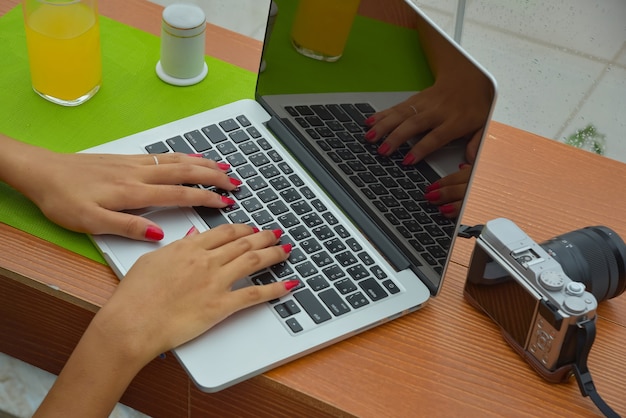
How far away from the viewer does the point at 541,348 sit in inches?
36.5

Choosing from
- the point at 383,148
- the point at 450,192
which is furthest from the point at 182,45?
the point at 450,192

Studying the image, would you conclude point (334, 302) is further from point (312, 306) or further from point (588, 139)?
point (588, 139)

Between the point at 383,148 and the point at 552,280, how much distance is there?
0.25 meters

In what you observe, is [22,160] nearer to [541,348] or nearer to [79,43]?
[79,43]

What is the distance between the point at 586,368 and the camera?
36.2 inches

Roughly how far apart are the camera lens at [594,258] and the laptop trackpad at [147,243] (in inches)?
17.3

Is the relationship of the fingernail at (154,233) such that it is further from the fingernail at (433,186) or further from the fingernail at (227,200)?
the fingernail at (433,186)

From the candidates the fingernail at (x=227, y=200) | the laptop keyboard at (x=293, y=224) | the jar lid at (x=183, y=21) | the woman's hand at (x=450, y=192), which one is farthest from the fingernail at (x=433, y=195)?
the jar lid at (x=183, y=21)

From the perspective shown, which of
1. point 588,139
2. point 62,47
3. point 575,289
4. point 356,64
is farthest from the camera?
point 588,139

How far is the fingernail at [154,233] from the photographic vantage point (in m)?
0.99

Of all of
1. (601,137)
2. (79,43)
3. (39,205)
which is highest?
(79,43)

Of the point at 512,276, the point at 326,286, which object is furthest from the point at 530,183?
the point at 326,286

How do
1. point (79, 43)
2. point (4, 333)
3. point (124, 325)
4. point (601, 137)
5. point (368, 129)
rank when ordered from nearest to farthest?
1. point (124, 325)
2. point (368, 129)
3. point (79, 43)
4. point (4, 333)
5. point (601, 137)

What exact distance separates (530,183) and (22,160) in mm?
682
